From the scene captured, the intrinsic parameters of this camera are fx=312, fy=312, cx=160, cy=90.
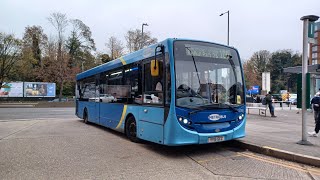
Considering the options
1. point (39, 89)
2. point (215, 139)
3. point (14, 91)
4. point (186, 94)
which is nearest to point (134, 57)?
point (186, 94)

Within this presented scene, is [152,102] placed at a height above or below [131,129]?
above

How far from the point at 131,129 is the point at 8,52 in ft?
114

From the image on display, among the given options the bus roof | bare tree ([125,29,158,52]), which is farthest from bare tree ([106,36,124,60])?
the bus roof

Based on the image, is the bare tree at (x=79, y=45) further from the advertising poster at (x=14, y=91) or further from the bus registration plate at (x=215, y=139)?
the bus registration plate at (x=215, y=139)

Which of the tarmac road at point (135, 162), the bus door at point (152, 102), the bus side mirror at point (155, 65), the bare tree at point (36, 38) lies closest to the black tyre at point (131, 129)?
the tarmac road at point (135, 162)

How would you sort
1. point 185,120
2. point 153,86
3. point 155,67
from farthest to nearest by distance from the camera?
point 153,86, point 155,67, point 185,120

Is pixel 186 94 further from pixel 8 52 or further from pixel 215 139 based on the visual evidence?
pixel 8 52

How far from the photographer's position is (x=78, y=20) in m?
60.2

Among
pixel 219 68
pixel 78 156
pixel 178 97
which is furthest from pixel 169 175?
pixel 219 68

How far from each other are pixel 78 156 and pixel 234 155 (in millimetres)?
3977

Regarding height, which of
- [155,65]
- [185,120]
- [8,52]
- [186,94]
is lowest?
[185,120]

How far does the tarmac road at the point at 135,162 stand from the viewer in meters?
6.18

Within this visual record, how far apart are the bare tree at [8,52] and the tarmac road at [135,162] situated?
1285 inches

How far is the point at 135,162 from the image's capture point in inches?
286
